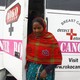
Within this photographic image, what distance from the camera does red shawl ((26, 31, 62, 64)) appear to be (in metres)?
3.21

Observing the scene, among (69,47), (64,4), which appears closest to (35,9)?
(64,4)

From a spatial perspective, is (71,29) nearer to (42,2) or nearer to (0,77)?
(42,2)

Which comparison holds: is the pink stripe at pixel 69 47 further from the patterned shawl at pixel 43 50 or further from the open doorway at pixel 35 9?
the patterned shawl at pixel 43 50

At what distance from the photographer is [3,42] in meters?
4.82

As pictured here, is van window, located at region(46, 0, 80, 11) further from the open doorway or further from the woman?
the woman

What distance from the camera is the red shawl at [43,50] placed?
3.21 meters

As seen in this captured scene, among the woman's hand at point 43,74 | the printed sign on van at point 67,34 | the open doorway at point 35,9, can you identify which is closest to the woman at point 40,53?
the woman's hand at point 43,74

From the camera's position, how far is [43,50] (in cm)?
321

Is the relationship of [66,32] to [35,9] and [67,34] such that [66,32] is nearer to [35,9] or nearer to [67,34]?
[67,34]

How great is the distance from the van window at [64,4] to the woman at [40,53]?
1009mm

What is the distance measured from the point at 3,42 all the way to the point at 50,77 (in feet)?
5.36

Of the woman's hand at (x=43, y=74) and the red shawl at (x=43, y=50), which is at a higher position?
the red shawl at (x=43, y=50)

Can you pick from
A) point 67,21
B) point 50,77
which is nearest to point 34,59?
point 50,77

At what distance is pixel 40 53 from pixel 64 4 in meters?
1.35
